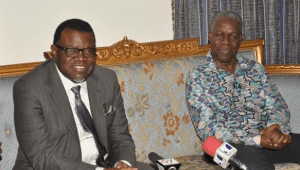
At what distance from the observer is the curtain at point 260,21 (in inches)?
182

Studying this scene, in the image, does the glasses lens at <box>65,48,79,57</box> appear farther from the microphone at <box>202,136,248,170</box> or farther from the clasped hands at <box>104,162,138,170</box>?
the microphone at <box>202,136,248,170</box>

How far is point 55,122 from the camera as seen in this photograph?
9.78 ft

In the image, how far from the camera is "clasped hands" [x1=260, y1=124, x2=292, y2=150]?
11.3ft

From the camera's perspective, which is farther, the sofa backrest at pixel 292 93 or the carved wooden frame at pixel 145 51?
the sofa backrest at pixel 292 93

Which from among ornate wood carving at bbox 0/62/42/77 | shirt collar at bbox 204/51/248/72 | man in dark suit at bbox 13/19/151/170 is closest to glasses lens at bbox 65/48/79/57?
man in dark suit at bbox 13/19/151/170

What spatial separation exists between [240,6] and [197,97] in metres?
1.41

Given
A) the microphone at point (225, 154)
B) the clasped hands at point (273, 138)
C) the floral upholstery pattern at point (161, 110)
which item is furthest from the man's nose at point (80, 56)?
the clasped hands at point (273, 138)

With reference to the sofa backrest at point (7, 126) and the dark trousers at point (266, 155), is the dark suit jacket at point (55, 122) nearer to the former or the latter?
the sofa backrest at point (7, 126)

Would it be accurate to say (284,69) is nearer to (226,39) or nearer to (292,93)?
(292,93)

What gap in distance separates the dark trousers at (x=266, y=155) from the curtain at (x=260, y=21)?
1222mm

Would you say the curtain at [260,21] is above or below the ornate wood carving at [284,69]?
above

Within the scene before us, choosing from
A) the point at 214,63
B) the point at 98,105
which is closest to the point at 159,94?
the point at 214,63

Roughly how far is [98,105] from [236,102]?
1.12m

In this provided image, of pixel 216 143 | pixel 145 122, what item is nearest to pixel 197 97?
pixel 145 122
